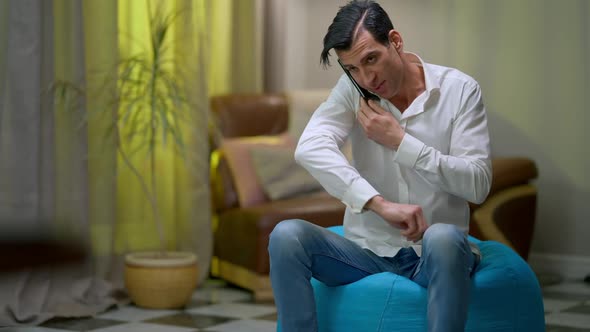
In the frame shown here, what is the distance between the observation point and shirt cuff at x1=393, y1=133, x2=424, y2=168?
7.26 feet

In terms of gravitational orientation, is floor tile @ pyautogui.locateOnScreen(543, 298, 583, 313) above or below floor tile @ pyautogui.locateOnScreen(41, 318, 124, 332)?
below

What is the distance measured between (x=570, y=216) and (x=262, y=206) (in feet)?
5.56

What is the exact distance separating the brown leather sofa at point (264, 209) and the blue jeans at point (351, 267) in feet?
5.38

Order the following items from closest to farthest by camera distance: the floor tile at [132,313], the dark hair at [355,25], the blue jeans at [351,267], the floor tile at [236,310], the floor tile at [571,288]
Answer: the blue jeans at [351,267]
the dark hair at [355,25]
the floor tile at [132,313]
the floor tile at [236,310]
the floor tile at [571,288]

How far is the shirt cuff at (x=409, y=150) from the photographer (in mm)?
2213

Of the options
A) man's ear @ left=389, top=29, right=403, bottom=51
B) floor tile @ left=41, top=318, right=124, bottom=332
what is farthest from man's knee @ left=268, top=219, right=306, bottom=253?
floor tile @ left=41, top=318, right=124, bottom=332

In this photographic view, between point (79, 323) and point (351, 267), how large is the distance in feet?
4.85

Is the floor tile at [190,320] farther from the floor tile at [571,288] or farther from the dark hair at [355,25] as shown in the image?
the floor tile at [571,288]

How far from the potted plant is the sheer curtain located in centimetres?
6

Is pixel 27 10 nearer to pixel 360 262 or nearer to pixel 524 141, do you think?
pixel 360 262

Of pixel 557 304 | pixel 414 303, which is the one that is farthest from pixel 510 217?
pixel 414 303

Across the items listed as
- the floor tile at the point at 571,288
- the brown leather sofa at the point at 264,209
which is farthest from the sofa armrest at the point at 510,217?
the floor tile at the point at 571,288

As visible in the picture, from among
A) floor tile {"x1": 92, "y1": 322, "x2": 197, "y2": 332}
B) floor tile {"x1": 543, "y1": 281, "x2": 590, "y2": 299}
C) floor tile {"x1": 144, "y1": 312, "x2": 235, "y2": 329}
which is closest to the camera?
floor tile {"x1": 92, "y1": 322, "x2": 197, "y2": 332}

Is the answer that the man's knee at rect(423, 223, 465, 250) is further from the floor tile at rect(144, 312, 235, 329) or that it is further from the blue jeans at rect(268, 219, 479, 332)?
the floor tile at rect(144, 312, 235, 329)
